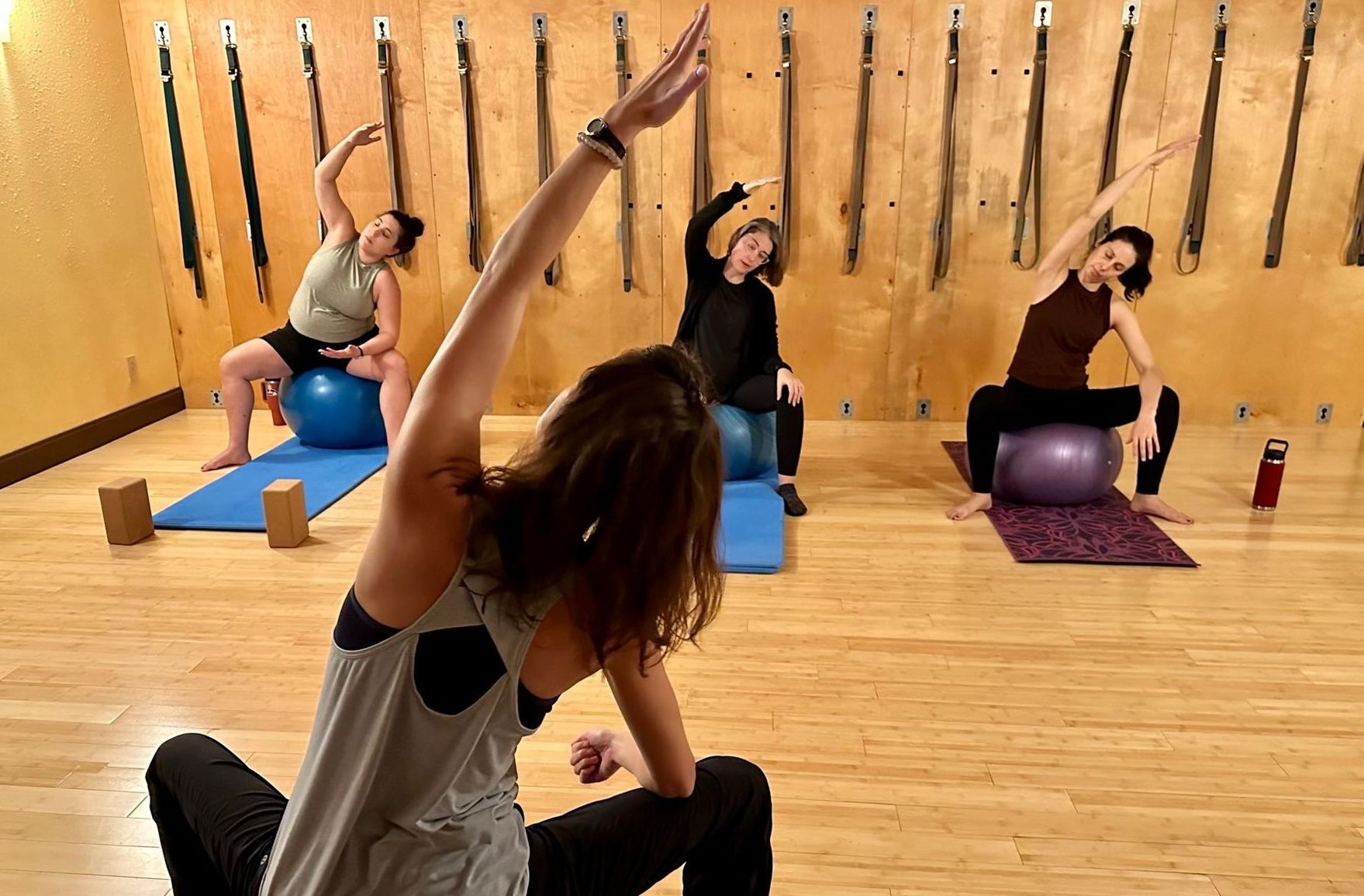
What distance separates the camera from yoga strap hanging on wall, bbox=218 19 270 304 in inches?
180

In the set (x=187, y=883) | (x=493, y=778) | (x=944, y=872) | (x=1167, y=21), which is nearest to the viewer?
(x=493, y=778)

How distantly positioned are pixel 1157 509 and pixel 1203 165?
1932mm

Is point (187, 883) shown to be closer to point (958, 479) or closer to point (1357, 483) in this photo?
point (958, 479)

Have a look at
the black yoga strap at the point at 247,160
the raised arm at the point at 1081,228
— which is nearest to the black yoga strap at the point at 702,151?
the raised arm at the point at 1081,228

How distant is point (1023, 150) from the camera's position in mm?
4488

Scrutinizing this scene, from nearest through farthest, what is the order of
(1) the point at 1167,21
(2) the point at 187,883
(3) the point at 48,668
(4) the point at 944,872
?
(2) the point at 187,883 < (4) the point at 944,872 < (3) the point at 48,668 < (1) the point at 1167,21

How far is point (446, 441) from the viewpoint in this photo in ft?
2.89

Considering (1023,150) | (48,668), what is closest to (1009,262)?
(1023,150)

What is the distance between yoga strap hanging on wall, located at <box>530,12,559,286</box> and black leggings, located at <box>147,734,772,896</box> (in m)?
3.50

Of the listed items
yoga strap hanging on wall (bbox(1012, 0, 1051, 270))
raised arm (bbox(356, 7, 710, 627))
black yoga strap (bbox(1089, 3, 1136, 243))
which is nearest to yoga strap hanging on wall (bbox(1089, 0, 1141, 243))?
black yoga strap (bbox(1089, 3, 1136, 243))

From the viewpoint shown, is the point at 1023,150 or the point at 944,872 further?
the point at 1023,150

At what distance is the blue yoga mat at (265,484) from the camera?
3387mm

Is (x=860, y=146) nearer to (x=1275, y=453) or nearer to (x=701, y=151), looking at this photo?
(x=701, y=151)

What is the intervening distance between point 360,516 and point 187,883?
2349mm
